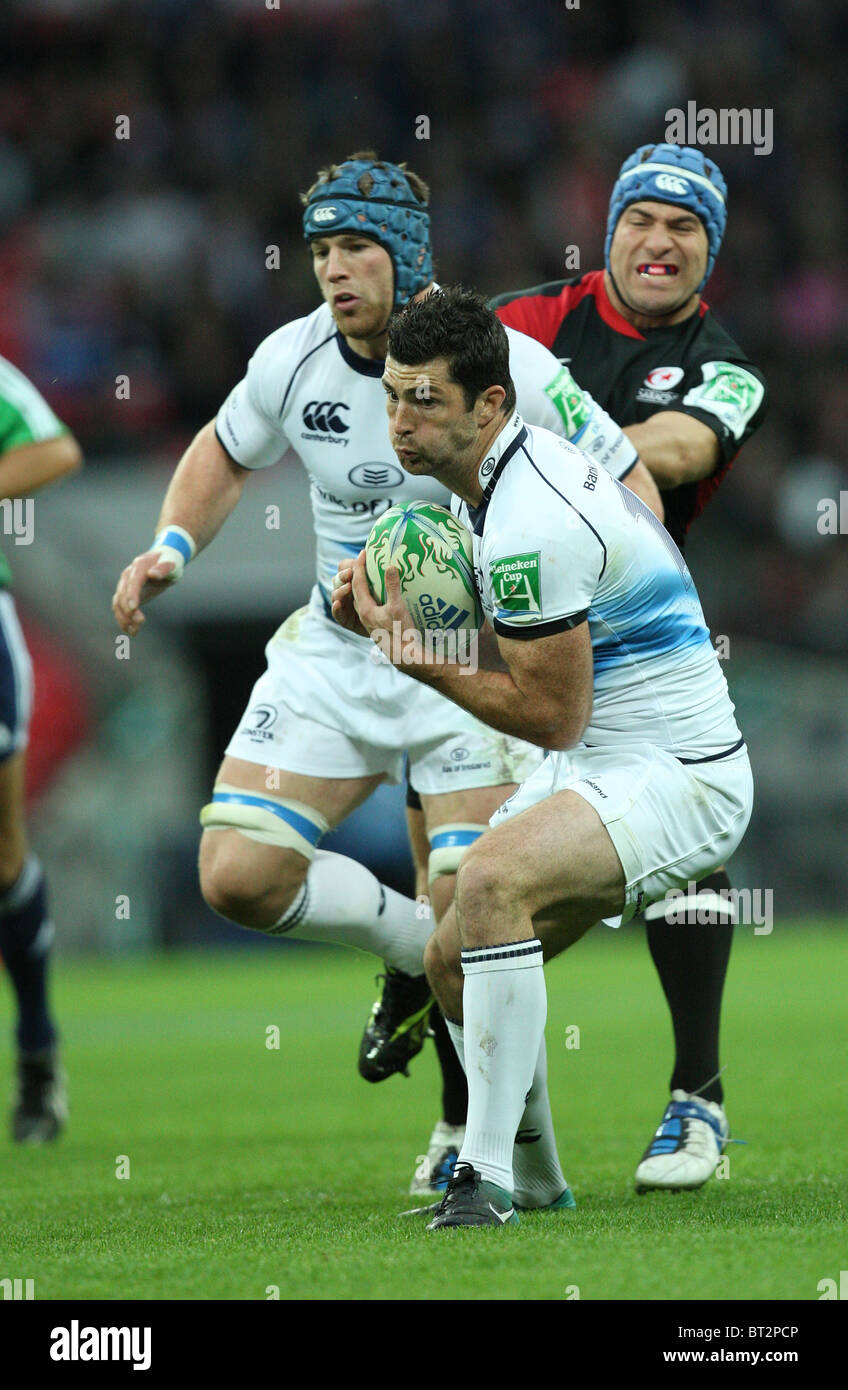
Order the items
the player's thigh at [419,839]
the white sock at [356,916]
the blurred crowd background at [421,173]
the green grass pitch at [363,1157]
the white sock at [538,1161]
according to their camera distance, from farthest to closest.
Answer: the blurred crowd background at [421,173]
the player's thigh at [419,839]
the white sock at [356,916]
the white sock at [538,1161]
the green grass pitch at [363,1157]

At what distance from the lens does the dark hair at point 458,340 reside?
429 cm

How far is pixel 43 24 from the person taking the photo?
20.0m

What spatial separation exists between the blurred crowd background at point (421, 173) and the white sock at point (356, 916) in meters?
9.23

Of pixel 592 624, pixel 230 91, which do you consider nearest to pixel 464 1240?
pixel 592 624

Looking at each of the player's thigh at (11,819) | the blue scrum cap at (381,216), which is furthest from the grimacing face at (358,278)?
the player's thigh at (11,819)

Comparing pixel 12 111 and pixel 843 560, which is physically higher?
pixel 12 111

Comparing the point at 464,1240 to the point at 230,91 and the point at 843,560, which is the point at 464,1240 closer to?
the point at 843,560

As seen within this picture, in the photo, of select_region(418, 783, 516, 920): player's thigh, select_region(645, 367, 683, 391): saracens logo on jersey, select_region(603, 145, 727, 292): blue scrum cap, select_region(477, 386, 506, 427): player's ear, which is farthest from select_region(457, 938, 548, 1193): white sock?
select_region(603, 145, 727, 292): blue scrum cap

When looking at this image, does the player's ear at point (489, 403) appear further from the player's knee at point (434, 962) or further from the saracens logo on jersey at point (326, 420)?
the player's knee at point (434, 962)

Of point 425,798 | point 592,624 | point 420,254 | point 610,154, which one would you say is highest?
point 610,154

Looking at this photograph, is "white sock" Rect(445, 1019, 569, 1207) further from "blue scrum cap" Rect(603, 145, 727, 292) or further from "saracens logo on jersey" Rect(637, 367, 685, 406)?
"blue scrum cap" Rect(603, 145, 727, 292)

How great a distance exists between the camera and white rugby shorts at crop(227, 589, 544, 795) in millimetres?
5492

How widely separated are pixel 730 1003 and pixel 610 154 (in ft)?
35.0

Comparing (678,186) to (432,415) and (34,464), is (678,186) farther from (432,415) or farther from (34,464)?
(34,464)
